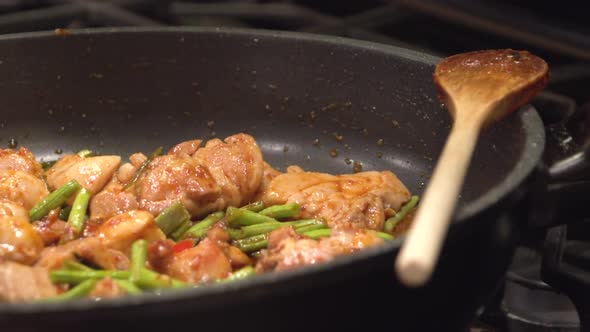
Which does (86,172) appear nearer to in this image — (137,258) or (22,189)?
(22,189)

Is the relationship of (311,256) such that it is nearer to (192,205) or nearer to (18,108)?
(192,205)

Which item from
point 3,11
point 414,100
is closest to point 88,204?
point 414,100

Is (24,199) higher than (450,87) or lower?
lower

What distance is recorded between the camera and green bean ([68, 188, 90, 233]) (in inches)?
73.0

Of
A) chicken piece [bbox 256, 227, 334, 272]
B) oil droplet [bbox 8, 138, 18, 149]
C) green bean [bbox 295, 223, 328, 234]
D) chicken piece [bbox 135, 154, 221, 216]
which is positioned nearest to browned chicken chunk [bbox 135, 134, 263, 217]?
chicken piece [bbox 135, 154, 221, 216]

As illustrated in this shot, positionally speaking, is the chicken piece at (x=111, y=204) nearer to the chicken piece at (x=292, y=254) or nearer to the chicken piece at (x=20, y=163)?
the chicken piece at (x=20, y=163)

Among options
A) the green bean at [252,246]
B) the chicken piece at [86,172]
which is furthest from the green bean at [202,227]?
the chicken piece at [86,172]

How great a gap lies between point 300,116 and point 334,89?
0.49 ft

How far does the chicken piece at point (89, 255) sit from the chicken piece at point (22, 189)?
1.04ft

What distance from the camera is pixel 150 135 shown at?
2434mm

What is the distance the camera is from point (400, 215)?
2.02m

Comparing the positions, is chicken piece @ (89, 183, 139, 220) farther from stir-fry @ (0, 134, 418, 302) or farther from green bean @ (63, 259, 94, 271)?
green bean @ (63, 259, 94, 271)

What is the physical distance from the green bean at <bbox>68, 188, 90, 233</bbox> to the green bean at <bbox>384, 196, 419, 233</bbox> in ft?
2.52

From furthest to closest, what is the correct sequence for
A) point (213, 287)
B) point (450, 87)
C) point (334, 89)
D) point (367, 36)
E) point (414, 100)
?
point (367, 36) < point (334, 89) < point (414, 100) < point (450, 87) < point (213, 287)
